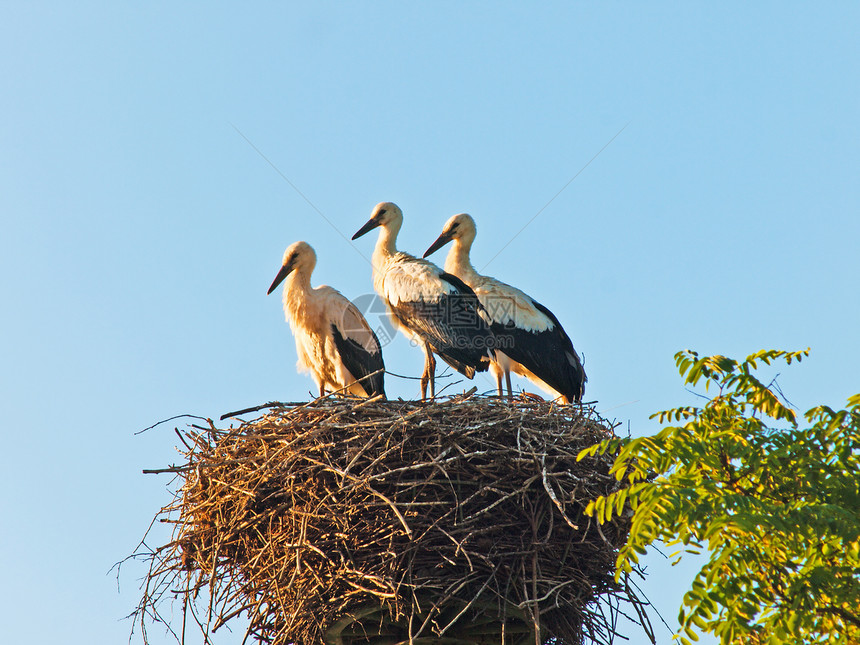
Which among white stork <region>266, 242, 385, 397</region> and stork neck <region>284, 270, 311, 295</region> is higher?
stork neck <region>284, 270, 311, 295</region>

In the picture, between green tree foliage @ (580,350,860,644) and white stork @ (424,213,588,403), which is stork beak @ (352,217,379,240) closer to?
white stork @ (424,213,588,403)

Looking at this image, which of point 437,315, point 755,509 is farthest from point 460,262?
point 755,509

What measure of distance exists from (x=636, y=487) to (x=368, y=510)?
205 cm

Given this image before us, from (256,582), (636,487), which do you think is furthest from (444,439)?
(636,487)

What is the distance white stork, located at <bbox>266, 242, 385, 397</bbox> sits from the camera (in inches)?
366

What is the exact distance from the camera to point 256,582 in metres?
6.42

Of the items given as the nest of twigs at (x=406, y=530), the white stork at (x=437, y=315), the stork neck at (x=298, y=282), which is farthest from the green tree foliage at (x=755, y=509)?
the stork neck at (x=298, y=282)

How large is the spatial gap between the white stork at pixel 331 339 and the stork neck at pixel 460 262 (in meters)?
1.09

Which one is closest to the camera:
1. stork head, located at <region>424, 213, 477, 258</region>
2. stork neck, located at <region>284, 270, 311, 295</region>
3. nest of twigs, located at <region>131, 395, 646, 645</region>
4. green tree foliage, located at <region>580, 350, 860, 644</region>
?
green tree foliage, located at <region>580, 350, 860, 644</region>

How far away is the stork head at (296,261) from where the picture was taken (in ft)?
31.8

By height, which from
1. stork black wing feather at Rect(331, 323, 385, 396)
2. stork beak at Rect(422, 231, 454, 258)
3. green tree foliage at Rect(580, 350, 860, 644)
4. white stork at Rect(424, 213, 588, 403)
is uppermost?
stork beak at Rect(422, 231, 454, 258)

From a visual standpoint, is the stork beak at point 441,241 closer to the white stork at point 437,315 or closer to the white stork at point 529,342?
the white stork at point 529,342

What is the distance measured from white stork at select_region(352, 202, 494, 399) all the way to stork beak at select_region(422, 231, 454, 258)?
39.0 inches

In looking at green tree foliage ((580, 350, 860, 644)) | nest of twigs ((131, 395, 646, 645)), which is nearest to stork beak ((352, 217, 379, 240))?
nest of twigs ((131, 395, 646, 645))
